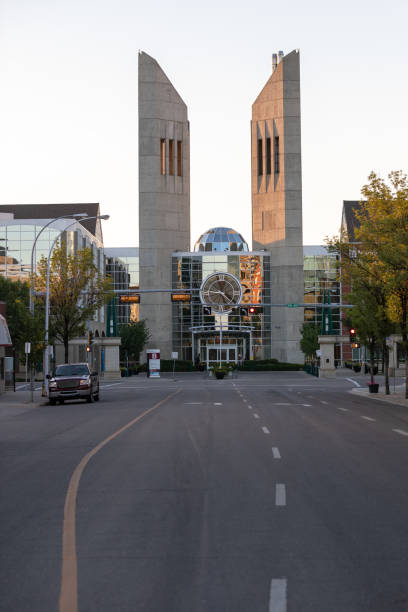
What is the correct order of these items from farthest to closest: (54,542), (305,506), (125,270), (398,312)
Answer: (125,270)
(398,312)
(305,506)
(54,542)

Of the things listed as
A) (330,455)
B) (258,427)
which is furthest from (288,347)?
(330,455)

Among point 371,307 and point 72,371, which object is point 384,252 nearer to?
point 371,307

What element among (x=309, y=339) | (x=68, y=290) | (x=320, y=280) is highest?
(x=320, y=280)

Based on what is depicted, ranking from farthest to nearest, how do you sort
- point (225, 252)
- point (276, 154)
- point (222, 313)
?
point (225, 252), point (222, 313), point (276, 154)

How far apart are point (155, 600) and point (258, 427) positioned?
16509 mm

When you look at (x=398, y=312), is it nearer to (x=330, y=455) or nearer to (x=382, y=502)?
(x=330, y=455)

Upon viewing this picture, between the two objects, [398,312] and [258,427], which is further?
[398,312]

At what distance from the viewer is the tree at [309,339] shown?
328 ft

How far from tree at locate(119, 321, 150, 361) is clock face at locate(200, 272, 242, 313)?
11.1 m

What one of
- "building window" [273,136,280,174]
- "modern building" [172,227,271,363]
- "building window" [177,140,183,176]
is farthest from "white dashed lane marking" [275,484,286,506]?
"building window" [177,140,183,176]

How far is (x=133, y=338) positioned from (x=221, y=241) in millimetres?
25245

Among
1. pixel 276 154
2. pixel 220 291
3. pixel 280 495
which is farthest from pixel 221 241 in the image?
pixel 280 495

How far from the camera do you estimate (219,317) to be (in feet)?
355

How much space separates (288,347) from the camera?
106 meters
